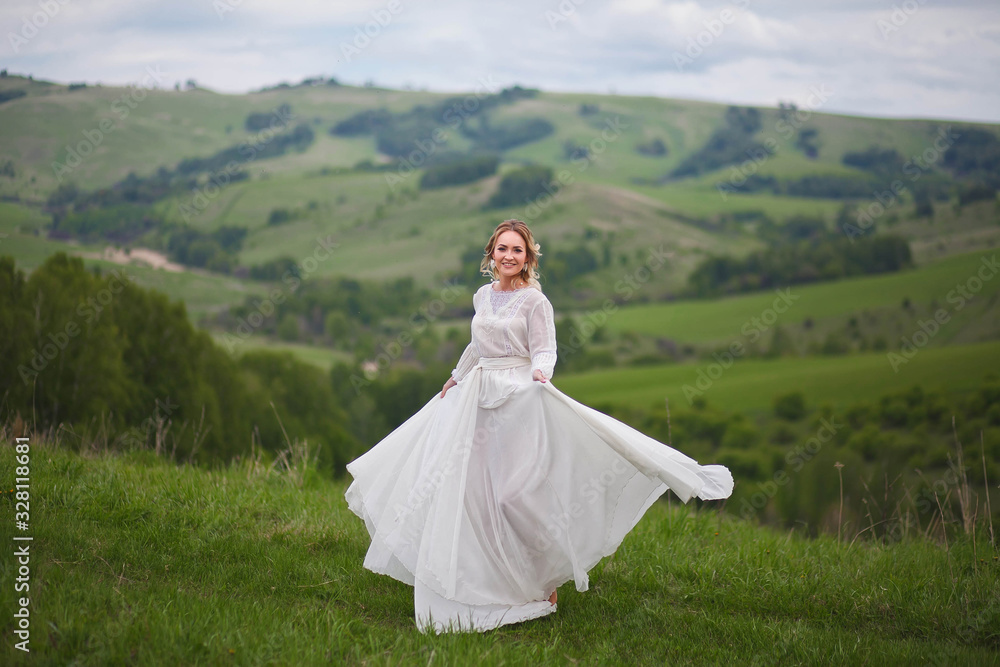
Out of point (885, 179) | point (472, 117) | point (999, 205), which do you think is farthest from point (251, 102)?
point (999, 205)

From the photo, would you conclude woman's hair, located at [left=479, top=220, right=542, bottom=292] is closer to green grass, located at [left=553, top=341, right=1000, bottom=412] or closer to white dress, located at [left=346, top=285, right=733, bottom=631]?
white dress, located at [left=346, top=285, right=733, bottom=631]

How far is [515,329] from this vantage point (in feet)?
17.3

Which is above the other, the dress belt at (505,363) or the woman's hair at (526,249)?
the woman's hair at (526,249)

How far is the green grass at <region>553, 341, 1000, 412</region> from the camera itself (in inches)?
3233

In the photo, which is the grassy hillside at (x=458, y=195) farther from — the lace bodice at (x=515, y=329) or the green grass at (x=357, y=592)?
the lace bodice at (x=515, y=329)

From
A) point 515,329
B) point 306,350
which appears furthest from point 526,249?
point 306,350

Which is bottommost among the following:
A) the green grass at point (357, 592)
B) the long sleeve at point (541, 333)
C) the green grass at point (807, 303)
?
the green grass at point (807, 303)

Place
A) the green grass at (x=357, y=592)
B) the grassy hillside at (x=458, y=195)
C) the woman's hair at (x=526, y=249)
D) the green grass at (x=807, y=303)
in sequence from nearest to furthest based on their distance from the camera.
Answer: the green grass at (x=357, y=592), the woman's hair at (x=526, y=249), the green grass at (x=807, y=303), the grassy hillside at (x=458, y=195)

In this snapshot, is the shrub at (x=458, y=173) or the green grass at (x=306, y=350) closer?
the green grass at (x=306, y=350)

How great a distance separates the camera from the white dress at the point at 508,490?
4.67m

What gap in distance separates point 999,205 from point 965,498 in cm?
14648

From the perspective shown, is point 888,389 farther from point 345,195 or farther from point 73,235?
point 345,195

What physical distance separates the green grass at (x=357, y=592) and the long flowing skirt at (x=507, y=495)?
0.28 meters

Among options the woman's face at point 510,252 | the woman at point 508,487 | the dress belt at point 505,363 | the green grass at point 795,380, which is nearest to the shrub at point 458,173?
the green grass at point 795,380
